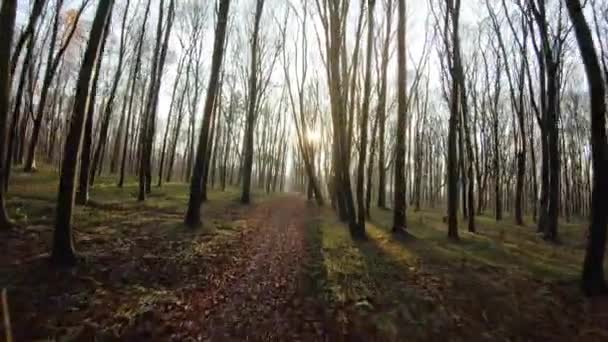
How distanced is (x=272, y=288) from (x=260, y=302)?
0.60m

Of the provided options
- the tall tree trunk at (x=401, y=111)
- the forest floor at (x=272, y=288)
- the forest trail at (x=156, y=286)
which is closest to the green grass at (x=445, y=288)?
the forest floor at (x=272, y=288)

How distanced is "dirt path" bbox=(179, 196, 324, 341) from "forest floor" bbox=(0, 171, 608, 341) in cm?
2

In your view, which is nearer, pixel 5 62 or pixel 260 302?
pixel 260 302

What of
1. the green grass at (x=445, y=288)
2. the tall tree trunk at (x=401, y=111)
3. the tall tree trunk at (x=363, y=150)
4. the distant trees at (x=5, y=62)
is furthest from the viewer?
the tall tree trunk at (x=401, y=111)

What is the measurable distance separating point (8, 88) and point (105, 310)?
5.33m

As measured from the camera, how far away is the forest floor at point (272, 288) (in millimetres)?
5129

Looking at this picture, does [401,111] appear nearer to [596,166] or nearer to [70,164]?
[596,166]

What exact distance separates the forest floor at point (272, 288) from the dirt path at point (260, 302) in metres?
0.02

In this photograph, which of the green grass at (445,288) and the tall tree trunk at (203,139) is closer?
the green grass at (445,288)

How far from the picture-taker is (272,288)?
659 centimetres

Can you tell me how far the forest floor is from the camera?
5.13m

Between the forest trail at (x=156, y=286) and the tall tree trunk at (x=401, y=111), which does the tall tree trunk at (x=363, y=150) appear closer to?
the tall tree trunk at (x=401, y=111)

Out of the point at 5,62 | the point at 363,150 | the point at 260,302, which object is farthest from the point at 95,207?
the point at 363,150

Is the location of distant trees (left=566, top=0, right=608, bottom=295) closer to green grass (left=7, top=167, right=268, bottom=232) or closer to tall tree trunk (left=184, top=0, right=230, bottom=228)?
tall tree trunk (left=184, top=0, right=230, bottom=228)
